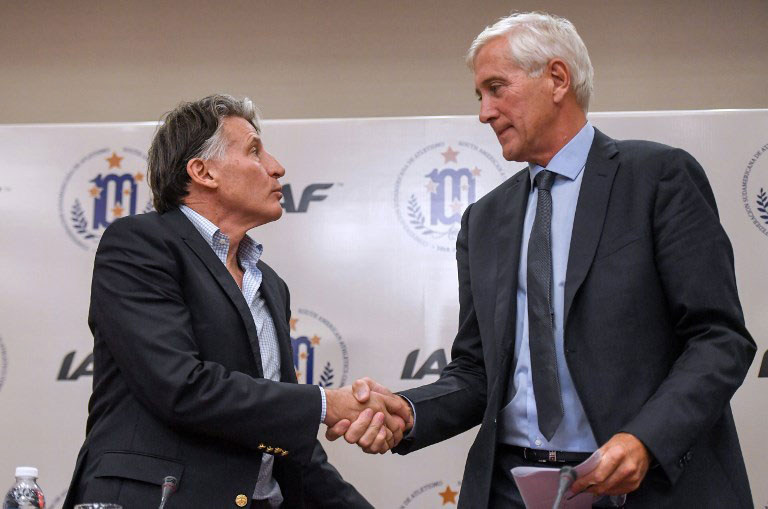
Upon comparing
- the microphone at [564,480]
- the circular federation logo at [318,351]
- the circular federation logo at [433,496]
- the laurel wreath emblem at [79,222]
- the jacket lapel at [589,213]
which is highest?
the jacket lapel at [589,213]

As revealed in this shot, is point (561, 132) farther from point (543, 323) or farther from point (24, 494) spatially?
point (24, 494)

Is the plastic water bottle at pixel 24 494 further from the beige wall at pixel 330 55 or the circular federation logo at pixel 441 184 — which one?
the beige wall at pixel 330 55

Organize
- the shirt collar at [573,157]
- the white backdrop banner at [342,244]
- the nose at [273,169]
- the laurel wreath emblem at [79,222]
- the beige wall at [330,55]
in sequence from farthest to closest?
the beige wall at [330,55] → the laurel wreath emblem at [79,222] → the white backdrop banner at [342,244] → the nose at [273,169] → the shirt collar at [573,157]

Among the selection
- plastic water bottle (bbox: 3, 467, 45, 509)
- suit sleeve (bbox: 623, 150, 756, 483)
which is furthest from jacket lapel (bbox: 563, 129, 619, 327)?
plastic water bottle (bbox: 3, 467, 45, 509)

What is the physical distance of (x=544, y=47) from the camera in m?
2.62

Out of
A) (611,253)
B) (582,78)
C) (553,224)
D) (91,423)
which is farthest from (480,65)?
(91,423)

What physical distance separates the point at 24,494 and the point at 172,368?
45 cm

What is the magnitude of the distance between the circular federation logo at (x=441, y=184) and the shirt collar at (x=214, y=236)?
4.59ft

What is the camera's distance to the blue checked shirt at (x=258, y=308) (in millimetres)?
2582

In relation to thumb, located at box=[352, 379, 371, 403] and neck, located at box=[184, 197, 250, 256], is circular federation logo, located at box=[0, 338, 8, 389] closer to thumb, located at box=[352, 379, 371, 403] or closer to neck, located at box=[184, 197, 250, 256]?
neck, located at box=[184, 197, 250, 256]

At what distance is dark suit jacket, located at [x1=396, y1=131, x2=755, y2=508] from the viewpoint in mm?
2023

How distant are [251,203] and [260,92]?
267 cm

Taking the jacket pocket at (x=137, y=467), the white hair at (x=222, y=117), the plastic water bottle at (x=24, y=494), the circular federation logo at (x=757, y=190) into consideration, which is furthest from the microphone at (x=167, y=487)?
the circular federation logo at (x=757, y=190)

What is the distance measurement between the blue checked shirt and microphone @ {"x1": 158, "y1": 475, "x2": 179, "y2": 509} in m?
0.33
